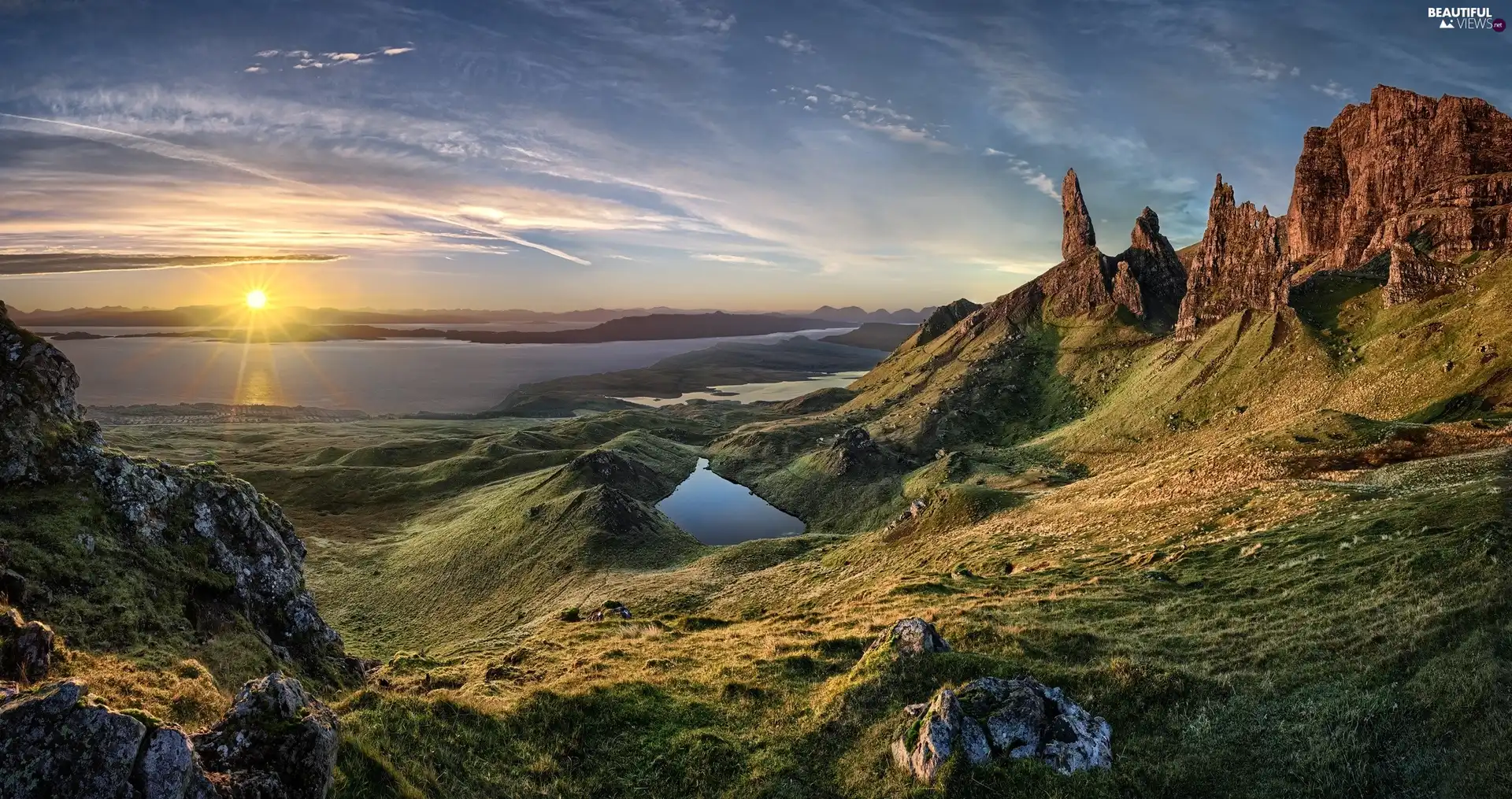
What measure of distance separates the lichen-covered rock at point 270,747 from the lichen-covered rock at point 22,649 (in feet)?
25.7

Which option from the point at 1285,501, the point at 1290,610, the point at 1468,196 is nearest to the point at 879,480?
the point at 1285,501

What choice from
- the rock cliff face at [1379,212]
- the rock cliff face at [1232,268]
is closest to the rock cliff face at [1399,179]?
the rock cliff face at [1379,212]

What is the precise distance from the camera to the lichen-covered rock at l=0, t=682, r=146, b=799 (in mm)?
11992

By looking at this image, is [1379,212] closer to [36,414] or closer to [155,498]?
[155,498]

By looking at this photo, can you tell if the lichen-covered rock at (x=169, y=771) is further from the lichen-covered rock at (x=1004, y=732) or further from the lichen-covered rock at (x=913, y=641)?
the lichen-covered rock at (x=913, y=641)

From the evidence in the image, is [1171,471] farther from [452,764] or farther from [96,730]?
[96,730]

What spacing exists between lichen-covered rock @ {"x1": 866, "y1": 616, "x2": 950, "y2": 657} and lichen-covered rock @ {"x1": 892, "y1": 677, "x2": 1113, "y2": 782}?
4854 mm

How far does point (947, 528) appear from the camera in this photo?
7812 cm

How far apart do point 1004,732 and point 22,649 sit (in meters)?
30.1

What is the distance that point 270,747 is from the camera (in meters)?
15.3

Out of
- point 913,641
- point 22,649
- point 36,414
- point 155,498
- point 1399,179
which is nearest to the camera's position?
point 22,649

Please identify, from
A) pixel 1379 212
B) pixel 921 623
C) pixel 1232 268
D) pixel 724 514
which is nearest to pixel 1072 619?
pixel 921 623

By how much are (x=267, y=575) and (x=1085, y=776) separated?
144 ft

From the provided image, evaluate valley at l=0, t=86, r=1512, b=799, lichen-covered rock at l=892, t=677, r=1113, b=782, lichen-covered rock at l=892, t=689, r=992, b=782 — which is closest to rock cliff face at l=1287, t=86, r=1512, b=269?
valley at l=0, t=86, r=1512, b=799
